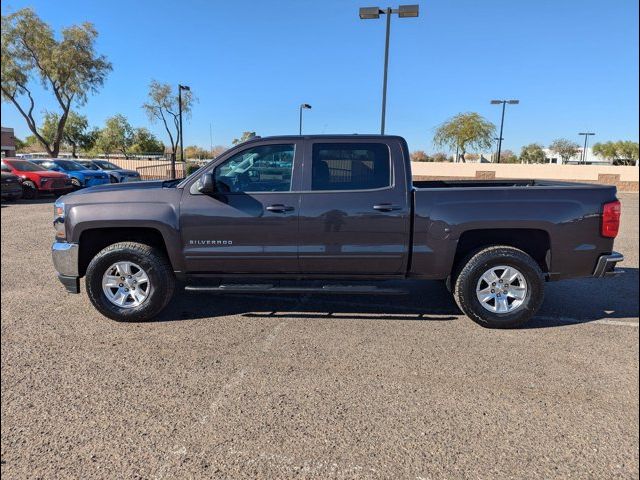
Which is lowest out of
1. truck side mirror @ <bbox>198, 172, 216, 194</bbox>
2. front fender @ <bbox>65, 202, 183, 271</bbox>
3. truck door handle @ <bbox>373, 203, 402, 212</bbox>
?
front fender @ <bbox>65, 202, 183, 271</bbox>

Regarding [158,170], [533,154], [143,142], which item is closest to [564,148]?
[533,154]

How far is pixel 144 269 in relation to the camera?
4.32 m

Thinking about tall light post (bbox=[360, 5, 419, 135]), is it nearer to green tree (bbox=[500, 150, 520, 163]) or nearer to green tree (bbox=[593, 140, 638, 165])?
green tree (bbox=[500, 150, 520, 163])

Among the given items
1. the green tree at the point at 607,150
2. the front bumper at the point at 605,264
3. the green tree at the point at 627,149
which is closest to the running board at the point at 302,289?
the front bumper at the point at 605,264

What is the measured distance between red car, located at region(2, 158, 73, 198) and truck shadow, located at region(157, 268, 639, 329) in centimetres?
1462

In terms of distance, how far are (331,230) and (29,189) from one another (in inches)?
657

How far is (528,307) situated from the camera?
4.17 metres

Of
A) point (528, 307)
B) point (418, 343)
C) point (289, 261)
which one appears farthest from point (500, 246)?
point (289, 261)

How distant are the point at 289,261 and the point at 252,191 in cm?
81

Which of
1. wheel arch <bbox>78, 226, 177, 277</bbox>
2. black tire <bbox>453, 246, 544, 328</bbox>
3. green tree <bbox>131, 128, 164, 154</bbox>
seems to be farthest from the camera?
green tree <bbox>131, 128, 164, 154</bbox>

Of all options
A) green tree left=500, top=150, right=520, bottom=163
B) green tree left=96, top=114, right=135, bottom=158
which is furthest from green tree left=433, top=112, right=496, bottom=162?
green tree left=96, top=114, right=135, bottom=158

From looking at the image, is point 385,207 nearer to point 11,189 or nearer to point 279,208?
point 279,208

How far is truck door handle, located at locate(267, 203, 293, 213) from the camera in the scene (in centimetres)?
421

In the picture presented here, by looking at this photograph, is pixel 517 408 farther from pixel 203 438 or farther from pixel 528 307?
pixel 203 438
